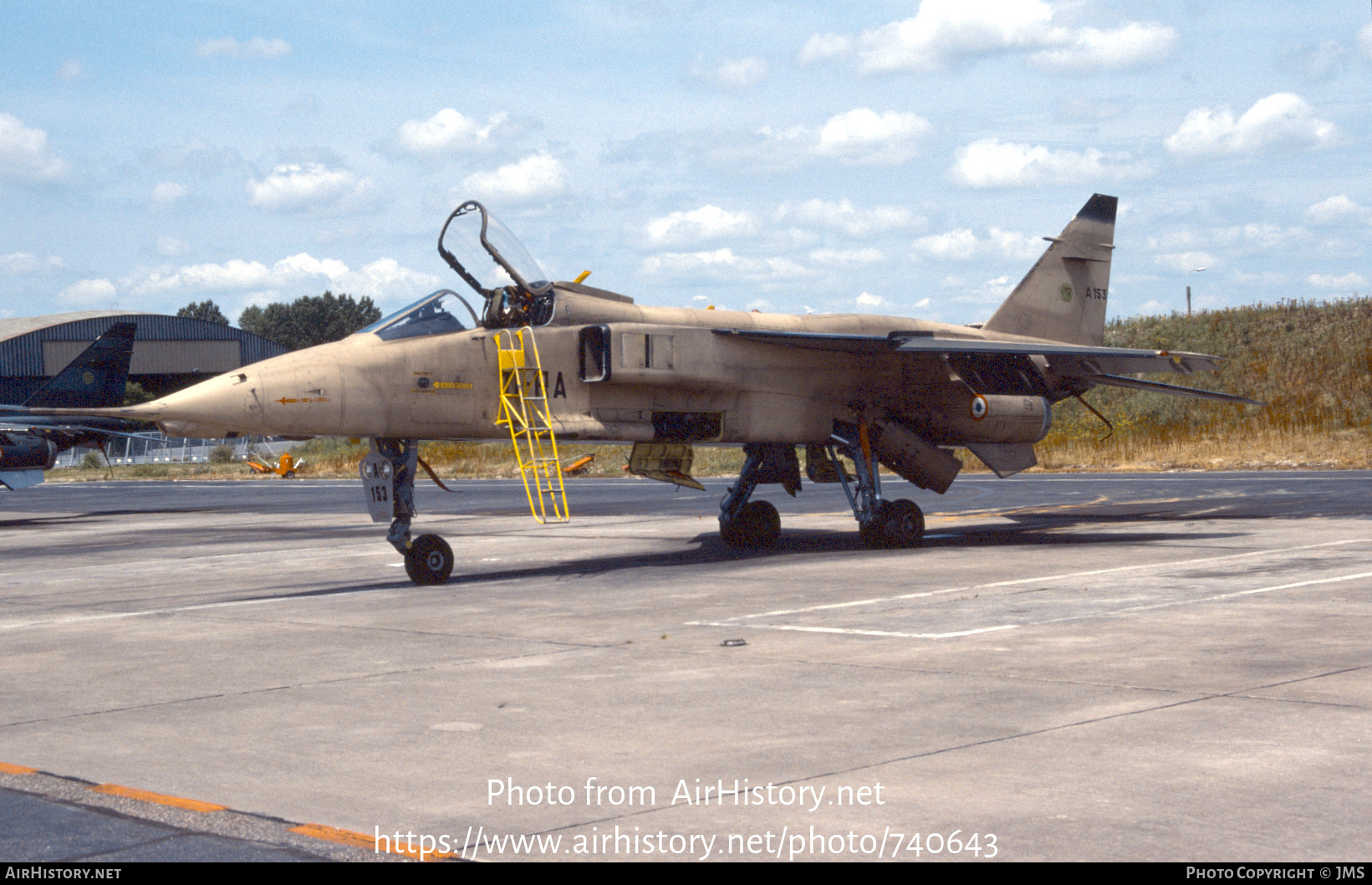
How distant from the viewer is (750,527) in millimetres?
18594

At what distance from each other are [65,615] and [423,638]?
4519mm

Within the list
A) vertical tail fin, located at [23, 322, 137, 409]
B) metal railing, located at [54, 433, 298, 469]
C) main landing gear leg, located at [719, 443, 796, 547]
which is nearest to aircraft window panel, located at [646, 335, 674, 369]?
main landing gear leg, located at [719, 443, 796, 547]

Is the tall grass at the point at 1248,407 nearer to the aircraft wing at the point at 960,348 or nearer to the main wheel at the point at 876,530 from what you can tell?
the aircraft wing at the point at 960,348

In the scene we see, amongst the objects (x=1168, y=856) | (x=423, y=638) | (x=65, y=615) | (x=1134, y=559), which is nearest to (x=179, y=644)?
(x=423, y=638)

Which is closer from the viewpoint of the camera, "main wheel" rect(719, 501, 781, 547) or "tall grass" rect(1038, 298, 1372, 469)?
"main wheel" rect(719, 501, 781, 547)

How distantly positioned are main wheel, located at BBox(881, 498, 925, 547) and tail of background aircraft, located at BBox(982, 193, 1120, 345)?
4602 millimetres

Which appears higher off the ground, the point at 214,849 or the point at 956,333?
the point at 956,333

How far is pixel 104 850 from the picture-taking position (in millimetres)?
4934

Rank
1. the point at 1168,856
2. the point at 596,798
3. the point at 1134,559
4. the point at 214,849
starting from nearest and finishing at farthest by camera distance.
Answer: the point at 1168,856 → the point at 214,849 → the point at 596,798 → the point at 1134,559

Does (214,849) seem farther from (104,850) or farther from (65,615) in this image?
(65,615)

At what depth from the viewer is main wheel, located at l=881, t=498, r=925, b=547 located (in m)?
17.5

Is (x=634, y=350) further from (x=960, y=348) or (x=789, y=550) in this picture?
(x=960, y=348)

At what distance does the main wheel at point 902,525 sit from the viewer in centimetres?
1752

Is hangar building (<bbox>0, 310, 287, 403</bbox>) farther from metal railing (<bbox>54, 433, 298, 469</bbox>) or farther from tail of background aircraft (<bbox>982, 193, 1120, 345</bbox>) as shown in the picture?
tail of background aircraft (<bbox>982, 193, 1120, 345</bbox>)
